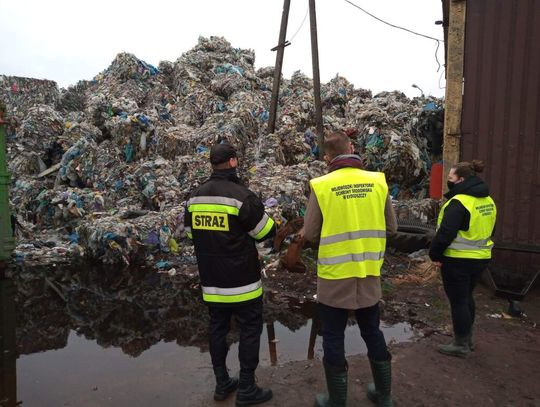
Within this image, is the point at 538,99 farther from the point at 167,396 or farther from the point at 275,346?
the point at 167,396

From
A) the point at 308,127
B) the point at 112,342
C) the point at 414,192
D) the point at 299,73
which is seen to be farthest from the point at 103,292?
the point at 299,73

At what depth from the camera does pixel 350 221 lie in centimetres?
237

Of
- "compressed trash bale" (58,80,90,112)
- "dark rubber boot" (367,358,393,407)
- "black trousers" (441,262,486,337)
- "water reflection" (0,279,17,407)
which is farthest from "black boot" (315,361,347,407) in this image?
"compressed trash bale" (58,80,90,112)

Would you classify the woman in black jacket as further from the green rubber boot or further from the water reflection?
the water reflection

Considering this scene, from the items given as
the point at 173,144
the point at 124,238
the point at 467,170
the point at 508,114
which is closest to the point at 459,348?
the point at 467,170

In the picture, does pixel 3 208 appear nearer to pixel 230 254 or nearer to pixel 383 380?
pixel 230 254

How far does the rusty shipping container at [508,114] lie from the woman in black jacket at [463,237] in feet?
7.04

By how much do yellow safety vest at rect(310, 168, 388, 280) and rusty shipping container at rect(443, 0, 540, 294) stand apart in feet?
11.0

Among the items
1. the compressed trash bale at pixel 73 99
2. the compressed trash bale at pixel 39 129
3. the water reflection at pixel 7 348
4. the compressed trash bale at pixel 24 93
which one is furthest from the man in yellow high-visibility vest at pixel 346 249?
the compressed trash bale at pixel 73 99

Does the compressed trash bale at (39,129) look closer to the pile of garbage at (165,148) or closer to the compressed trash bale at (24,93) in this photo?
the pile of garbage at (165,148)

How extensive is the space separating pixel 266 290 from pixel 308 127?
252 inches

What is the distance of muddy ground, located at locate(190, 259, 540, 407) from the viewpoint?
2.78 m

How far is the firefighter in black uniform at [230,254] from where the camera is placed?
2.56m

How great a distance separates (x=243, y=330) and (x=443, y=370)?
1526 millimetres
